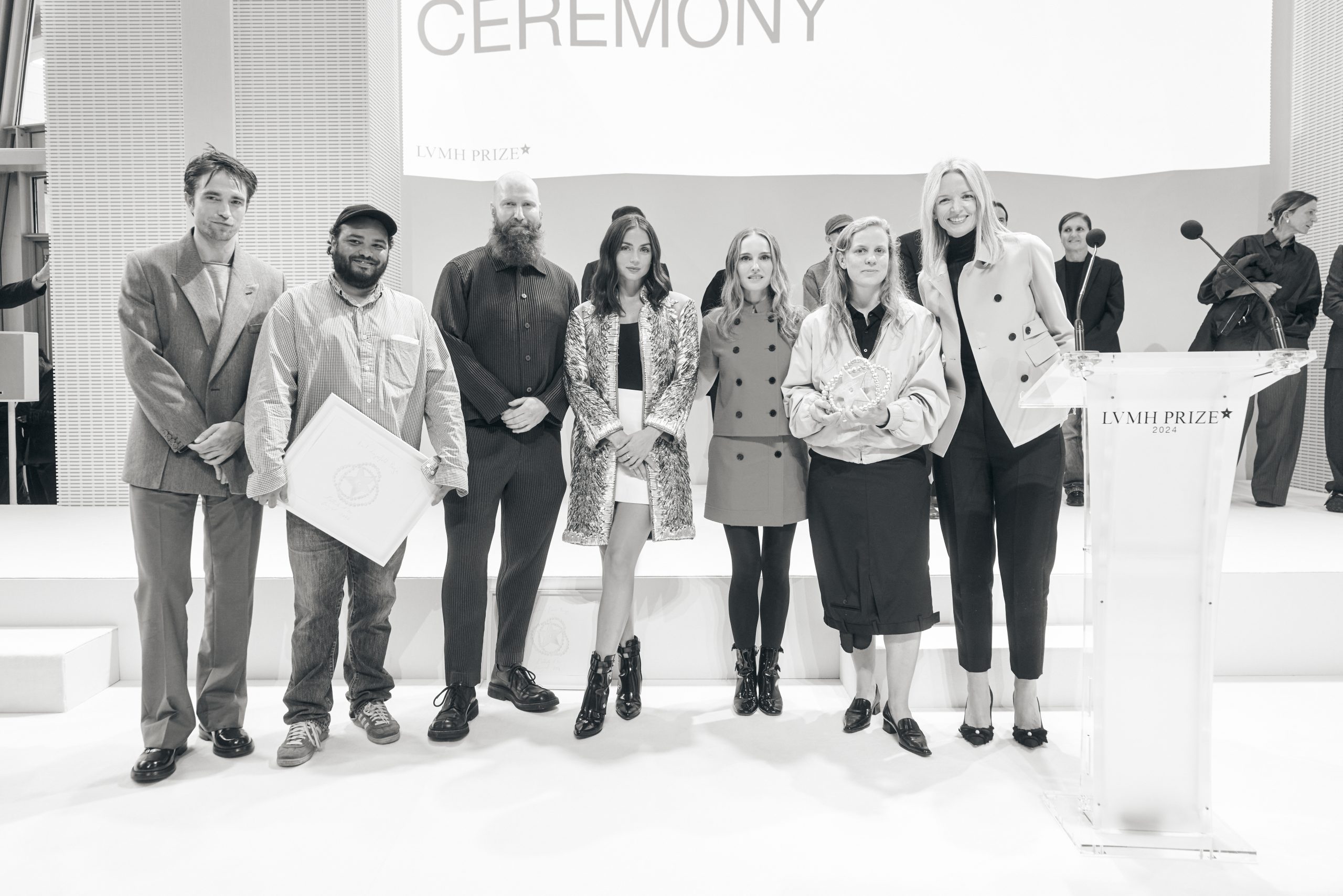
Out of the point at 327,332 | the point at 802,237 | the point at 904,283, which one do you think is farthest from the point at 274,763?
the point at 802,237

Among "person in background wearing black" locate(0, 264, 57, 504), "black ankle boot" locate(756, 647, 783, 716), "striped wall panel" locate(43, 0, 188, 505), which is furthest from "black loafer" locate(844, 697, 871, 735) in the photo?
"person in background wearing black" locate(0, 264, 57, 504)

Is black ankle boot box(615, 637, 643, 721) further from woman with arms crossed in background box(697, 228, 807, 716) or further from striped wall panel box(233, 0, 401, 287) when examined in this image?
striped wall panel box(233, 0, 401, 287)

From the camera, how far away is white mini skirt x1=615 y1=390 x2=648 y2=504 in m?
2.91

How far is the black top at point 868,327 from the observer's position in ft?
9.05

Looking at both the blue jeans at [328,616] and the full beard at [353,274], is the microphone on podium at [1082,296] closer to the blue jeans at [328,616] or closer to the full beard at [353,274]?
the full beard at [353,274]

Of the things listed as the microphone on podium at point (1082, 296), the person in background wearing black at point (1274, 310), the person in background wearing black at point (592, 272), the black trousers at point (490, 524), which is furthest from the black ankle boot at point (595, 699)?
the person in background wearing black at point (1274, 310)

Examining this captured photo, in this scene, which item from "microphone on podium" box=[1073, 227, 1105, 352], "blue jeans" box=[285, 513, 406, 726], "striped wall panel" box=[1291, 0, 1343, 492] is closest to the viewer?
"blue jeans" box=[285, 513, 406, 726]

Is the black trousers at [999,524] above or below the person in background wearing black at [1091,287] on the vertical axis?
below

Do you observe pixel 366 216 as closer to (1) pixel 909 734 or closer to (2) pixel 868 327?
(2) pixel 868 327

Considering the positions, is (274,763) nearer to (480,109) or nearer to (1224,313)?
(480,109)

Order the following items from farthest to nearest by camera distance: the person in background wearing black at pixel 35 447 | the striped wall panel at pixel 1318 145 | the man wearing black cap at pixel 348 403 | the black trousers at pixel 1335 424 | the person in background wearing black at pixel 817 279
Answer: the person in background wearing black at pixel 35 447 < the striped wall panel at pixel 1318 145 < the black trousers at pixel 1335 424 < the person in background wearing black at pixel 817 279 < the man wearing black cap at pixel 348 403

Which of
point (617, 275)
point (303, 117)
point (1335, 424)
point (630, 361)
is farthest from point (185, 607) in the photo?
point (1335, 424)

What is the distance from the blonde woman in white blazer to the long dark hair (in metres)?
0.83

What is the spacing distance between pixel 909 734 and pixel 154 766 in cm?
217
